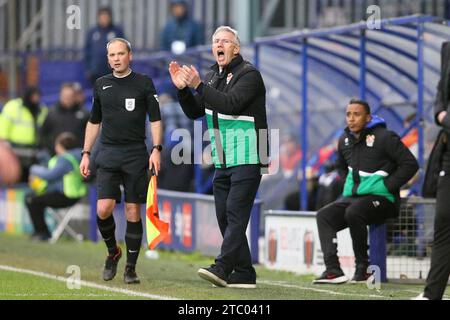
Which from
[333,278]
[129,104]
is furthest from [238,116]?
[333,278]

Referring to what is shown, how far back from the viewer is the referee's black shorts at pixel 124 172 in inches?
488

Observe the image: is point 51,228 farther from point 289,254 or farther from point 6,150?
point 289,254

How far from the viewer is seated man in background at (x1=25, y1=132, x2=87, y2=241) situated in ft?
65.0

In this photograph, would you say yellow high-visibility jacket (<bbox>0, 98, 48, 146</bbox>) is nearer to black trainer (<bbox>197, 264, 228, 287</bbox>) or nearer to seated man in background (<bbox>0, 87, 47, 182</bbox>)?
seated man in background (<bbox>0, 87, 47, 182</bbox>)

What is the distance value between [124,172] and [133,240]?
2.14 ft

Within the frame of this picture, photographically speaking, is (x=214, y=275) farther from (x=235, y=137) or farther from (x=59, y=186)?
(x=59, y=186)

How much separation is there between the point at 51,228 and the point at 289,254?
19.8ft

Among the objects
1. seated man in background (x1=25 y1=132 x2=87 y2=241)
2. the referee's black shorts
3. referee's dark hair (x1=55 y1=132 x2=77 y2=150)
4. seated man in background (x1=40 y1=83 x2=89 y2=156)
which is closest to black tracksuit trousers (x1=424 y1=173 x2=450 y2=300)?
the referee's black shorts

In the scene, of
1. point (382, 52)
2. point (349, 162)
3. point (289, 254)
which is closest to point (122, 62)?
point (349, 162)

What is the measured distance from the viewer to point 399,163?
13.4 m

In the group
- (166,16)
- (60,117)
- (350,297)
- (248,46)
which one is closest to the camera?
(350,297)

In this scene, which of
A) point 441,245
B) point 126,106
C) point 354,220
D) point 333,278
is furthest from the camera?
point 354,220

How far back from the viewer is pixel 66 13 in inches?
1003

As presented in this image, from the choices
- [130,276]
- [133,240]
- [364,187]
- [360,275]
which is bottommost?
[360,275]
